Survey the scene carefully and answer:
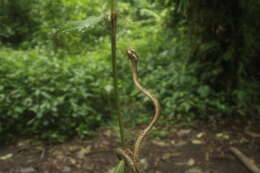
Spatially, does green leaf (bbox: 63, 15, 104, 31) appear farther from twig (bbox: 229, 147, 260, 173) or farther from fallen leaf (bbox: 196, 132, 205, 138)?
fallen leaf (bbox: 196, 132, 205, 138)

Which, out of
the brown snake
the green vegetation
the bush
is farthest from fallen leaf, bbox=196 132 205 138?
the brown snake

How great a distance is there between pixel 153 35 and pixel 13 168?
10.5ft

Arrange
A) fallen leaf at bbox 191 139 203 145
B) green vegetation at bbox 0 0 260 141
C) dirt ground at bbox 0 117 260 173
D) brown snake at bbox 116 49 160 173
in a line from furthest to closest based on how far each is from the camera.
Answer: green vegetation at bbox 0 0 260 141 → fallen leaf at bbox 191 139 203 145 → dirt ground at bbox 0 117 260 173 → brown snake at bbox 116 49 160 173

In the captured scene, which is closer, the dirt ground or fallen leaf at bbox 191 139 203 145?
the dirt ground

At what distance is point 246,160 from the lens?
1832mm

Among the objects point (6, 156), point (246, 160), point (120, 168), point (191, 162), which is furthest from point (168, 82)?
point (120, 168)

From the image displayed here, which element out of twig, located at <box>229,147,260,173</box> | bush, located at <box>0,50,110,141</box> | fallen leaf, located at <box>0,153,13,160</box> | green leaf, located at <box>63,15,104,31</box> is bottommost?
fallen leaf, located at <box>0,153,13,160</box>

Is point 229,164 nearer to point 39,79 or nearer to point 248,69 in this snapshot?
point 248,69

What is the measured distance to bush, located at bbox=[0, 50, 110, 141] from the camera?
2357mm

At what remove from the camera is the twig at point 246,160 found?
1.72m

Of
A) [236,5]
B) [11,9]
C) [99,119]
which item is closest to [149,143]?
[99,119]

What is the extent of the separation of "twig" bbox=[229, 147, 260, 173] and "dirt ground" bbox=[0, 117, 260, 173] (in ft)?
0.12

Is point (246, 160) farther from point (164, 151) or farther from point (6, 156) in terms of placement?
point (6, 156)

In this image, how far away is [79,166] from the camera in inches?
80.6
